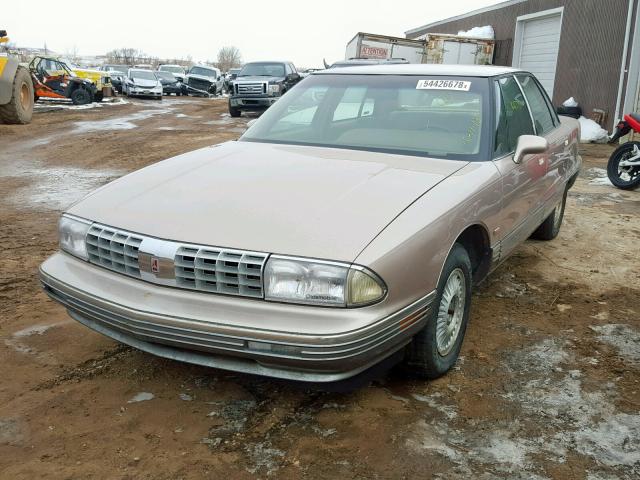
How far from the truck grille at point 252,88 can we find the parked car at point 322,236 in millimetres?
15651

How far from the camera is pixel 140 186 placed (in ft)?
10.5

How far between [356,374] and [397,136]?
1735 millimetres

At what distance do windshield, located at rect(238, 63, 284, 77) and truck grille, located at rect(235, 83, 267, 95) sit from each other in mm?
842

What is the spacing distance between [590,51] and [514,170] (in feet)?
45.1

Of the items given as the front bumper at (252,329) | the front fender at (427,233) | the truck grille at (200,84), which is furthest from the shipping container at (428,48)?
the front bumper at (252,329)

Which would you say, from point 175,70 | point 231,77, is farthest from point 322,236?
point 175,70

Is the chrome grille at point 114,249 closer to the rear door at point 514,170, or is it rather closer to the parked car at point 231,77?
the rear door at point 514,170

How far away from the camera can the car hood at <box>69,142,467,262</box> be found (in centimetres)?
254

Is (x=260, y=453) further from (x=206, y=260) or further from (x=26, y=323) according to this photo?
(x=26, y=323)

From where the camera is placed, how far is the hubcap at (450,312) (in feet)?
9.82

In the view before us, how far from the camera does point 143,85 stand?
29.2 metres

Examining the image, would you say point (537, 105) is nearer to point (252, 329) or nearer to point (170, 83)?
point (252, 329)

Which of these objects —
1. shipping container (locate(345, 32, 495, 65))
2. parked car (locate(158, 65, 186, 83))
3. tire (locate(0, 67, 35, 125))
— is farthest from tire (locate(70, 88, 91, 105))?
parked car (locate(158, 65, 186, 83))

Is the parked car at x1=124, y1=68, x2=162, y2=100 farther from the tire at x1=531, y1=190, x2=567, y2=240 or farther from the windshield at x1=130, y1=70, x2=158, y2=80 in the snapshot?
the tire at x1=531, y1=190, x2=567, y2=240
